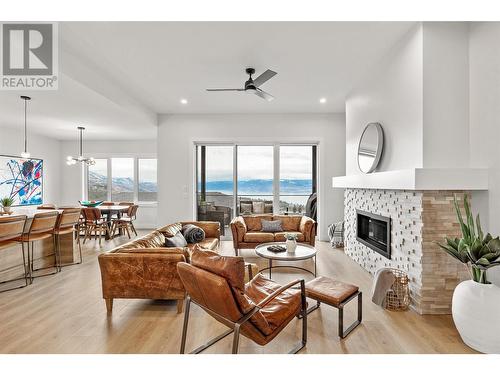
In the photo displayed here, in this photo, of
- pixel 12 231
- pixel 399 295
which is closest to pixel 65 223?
pixel 12 231

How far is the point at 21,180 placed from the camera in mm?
6742

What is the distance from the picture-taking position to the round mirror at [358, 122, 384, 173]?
3373 millimetres

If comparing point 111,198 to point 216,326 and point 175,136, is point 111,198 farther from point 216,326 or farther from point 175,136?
point 216,326

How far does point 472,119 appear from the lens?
260cm

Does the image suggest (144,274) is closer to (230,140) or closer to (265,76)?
(265,76)

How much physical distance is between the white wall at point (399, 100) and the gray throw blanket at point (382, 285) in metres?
1.17

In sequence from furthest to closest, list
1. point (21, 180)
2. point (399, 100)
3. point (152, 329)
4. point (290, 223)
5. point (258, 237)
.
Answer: point (21, 180)
point (290, 223)
point (258, 237)
point (399, 100)
point (152, 329)

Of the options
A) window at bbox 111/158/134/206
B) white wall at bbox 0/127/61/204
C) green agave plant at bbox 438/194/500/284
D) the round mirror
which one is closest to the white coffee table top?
the round mirror

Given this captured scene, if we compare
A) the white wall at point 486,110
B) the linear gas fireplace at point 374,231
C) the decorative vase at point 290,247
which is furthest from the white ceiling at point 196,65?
the decorative vase at point 290,247

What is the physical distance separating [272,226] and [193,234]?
1.52 metres

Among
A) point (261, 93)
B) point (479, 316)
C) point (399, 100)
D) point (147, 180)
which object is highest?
Answer: point (261, 93)

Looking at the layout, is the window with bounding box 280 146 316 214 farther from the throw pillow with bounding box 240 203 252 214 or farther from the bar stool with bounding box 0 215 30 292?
the bar stool with bounding box 0 215 30 292

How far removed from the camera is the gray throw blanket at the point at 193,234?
13.2 ft
